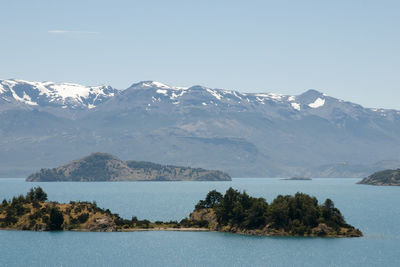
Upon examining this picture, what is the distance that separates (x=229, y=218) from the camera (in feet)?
619

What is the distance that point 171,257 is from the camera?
146250 millimetres

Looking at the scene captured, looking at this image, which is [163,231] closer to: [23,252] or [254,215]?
[254,215]

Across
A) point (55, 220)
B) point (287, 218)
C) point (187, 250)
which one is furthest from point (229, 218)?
point (55, 220)

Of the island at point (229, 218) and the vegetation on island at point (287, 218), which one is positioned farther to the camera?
the island at point (229, 218)

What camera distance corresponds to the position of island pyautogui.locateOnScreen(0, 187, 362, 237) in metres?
177

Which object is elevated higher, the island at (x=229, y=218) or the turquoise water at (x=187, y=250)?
the island at (x=229, y=218)

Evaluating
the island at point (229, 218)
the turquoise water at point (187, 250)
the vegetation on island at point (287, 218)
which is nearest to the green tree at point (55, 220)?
the island at point (229, 218)

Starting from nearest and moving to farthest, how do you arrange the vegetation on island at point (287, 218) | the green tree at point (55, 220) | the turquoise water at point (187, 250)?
the turquoise water at point (187, 250) < the vegetation on island at point (287, 218) < the green tree at point (55, 220)

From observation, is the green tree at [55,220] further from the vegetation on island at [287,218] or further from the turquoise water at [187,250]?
the vegetation on island at [287,218]

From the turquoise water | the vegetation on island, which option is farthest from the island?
the turquoise water

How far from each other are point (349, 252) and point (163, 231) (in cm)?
5519

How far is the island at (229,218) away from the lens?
582ft

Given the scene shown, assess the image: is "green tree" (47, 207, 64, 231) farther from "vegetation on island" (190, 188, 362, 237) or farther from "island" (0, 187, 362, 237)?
"vegetation on island" (190, 188, 362, 237)

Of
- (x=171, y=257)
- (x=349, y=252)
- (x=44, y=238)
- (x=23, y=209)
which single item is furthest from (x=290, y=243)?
(x=23, y=209)
